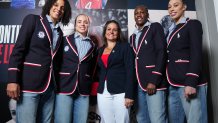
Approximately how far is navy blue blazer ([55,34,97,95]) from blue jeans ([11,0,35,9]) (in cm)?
98

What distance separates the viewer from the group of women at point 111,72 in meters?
1.79

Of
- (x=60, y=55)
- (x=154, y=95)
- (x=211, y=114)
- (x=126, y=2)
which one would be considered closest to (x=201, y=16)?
(x=126, y=2)

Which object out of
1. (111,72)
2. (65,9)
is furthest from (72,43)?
(111,72)

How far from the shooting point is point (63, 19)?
2.24 metres

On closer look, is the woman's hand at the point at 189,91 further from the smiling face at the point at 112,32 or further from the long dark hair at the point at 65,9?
the long dark hair at the point at 65,9

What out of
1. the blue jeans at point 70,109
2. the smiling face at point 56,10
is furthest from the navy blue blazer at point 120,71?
the smiling face at point 56,10

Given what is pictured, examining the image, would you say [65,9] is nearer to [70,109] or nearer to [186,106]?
[70,109]

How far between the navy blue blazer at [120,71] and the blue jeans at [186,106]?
0.40 meters

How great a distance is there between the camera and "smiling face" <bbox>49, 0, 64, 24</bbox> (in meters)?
1.99

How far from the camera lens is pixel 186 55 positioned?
1.99m

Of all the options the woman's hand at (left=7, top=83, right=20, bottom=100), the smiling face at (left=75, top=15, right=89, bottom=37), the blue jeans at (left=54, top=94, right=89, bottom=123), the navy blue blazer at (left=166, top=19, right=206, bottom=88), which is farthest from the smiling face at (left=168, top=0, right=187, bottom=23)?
the woman's hand at (left=7, top=83, right=20, bottom=100)

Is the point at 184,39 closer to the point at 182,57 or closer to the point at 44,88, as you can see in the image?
the point at 182,57

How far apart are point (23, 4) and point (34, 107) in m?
1.64

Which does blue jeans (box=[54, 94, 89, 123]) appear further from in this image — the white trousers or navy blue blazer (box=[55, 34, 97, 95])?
the white trousers
